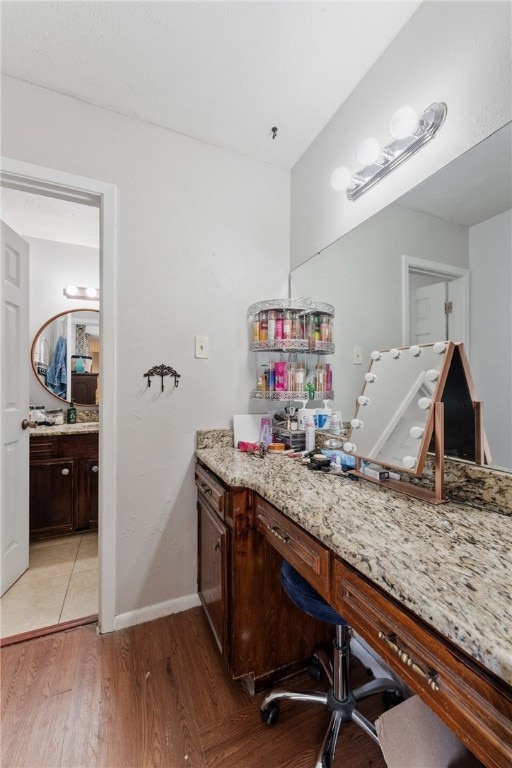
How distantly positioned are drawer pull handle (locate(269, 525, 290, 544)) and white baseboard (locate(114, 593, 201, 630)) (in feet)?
3.26

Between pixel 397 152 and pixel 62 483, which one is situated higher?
pixel 397 152

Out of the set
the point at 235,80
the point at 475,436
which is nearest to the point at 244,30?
the point at 235,80

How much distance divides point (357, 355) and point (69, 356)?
8.74 feet

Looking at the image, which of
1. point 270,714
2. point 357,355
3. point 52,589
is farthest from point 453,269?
point 52,589

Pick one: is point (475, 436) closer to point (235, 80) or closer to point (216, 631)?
point (216, 631)

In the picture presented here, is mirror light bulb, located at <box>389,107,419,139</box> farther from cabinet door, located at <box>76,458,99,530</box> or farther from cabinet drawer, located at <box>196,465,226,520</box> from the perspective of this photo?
cabinet door, located at <box>76,458,99,530</box>

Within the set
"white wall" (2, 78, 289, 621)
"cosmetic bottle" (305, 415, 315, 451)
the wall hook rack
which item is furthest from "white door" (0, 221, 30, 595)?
"cosmetic bottle" (305, 415, 315, 451)

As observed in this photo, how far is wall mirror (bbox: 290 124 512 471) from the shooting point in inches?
36.1

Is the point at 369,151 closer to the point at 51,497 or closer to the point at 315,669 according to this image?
the point at 315,669

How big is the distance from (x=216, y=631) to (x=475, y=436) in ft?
4.20

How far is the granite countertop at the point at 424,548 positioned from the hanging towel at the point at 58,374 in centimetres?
246

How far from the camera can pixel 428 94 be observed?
1.09 metres

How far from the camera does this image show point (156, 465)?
1630 mm

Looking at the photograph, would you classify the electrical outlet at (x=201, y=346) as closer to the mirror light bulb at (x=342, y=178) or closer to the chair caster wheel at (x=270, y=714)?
the mirror light bulb at (x=342, y=178)
